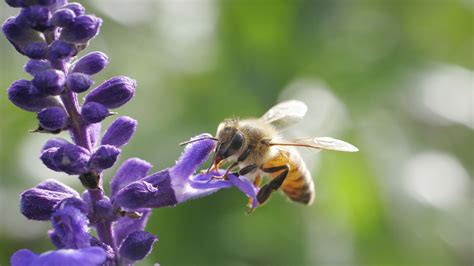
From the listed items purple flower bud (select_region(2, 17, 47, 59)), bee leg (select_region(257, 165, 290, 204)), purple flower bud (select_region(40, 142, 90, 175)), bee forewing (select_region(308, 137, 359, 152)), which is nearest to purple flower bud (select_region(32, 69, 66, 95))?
purple flower bud (select_region(2, 17, 47, 59))

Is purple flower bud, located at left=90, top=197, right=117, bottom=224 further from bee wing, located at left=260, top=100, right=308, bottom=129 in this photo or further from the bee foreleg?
bee wing, located at left=260, top=100, right=308, bottom=129

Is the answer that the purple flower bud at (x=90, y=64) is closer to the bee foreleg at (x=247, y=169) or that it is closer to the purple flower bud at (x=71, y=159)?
the purple flower bud at (x=71, y=159)

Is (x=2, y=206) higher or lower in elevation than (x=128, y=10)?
lower

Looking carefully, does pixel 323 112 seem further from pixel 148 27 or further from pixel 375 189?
pixel 148 27

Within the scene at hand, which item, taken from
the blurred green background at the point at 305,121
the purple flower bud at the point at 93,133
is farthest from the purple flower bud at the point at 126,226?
the blurred green background at the point at 305,121

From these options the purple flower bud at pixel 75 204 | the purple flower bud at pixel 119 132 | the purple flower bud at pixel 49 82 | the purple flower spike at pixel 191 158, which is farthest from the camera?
the purple flower spike at pixel 191 158

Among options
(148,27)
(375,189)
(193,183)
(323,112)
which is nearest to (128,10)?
(148,27)

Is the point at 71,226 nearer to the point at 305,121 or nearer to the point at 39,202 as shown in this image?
the point at 39,202
